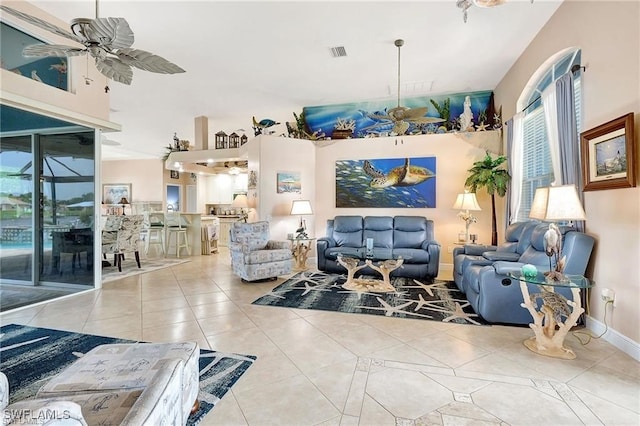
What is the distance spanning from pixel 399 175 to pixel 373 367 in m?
4.48

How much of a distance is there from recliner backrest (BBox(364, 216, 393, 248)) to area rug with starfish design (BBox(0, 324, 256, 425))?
3.60m

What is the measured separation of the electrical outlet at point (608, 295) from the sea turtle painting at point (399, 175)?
3563 mm

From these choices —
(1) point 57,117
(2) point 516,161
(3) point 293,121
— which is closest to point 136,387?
(1) point 57,117

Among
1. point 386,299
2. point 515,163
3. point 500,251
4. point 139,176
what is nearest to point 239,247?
point 386,299

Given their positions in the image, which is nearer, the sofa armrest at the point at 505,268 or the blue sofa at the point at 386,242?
the sofa armrest at the point at 505,268

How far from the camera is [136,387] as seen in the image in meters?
1.43

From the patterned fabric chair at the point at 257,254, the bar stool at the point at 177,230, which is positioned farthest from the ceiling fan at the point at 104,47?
the bar stool at the point at 177,230

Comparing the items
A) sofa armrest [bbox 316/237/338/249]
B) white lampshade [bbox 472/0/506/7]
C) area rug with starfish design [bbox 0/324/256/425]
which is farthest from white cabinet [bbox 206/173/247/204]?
white lampshade [bbox 472/0/506/7]

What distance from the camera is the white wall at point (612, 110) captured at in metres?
2.43

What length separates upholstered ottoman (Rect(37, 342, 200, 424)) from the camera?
1427 millimetres

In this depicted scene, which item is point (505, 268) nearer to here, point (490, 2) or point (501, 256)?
point (501, 256)

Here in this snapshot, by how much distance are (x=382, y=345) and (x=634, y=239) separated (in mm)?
2212

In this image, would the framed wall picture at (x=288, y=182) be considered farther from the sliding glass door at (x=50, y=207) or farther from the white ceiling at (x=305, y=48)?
the sliding glass door at (x=50, y=207)

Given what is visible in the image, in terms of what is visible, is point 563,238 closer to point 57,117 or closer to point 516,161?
point 516,161
